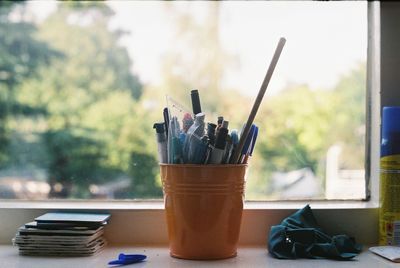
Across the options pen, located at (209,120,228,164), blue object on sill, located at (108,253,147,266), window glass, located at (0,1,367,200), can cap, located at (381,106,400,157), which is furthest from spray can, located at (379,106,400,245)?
blue object on sill, located at (108,253,147,266)

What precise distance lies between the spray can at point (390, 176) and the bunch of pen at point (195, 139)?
0.21 m

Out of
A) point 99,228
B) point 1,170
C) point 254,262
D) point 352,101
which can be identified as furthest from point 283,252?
point 1,170

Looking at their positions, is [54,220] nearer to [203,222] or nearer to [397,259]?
[203,222]

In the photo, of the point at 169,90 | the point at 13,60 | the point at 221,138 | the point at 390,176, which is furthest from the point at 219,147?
the point at 13,60

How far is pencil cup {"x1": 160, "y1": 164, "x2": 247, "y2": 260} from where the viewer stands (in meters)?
0.70

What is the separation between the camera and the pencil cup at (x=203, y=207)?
2.31ft

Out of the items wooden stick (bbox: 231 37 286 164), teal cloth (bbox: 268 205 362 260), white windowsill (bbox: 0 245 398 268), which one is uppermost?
wooden stick (bbox: 231 37 286 164)

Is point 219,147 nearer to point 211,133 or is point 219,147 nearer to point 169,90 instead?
point 211,133

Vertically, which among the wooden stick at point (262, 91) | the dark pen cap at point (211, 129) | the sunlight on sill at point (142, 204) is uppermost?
the wooden stick at point (262, 91)

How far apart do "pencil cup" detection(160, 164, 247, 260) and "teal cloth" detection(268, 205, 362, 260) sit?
0.22 feet

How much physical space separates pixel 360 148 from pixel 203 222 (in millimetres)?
396

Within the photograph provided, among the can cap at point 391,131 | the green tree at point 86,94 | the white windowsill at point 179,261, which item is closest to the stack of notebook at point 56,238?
the white windowsill at point 179,261

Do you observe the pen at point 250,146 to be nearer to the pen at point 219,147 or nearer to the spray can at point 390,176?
the pen at point 219,147

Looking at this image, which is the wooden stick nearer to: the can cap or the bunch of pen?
the bunch of pen
